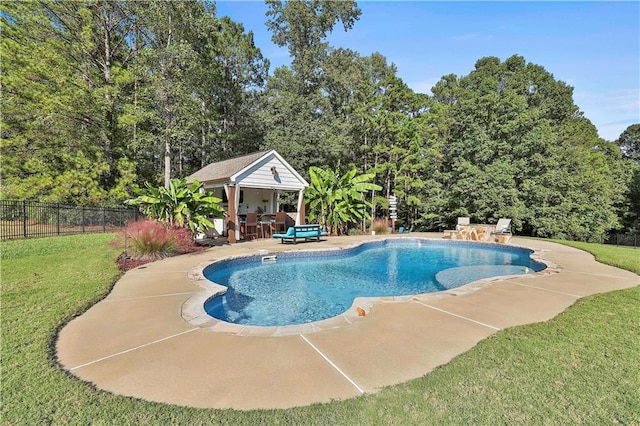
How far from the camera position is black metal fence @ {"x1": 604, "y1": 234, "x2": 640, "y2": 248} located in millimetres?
21477

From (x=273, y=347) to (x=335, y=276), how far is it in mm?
5655

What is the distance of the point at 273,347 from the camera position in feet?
11.5

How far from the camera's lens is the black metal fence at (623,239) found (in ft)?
70.5

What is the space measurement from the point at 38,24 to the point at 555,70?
37.9 metres

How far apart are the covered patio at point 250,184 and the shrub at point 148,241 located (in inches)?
167

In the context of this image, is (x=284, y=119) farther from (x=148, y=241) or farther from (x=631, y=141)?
(x=631, y=141)

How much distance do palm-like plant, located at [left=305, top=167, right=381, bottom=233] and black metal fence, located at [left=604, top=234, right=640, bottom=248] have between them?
65.0 ft

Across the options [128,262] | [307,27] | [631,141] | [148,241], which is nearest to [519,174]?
[148,241]

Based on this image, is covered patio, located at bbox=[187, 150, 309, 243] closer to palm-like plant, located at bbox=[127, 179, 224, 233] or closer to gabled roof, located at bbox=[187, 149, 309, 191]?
gabled roof, located at bbox=[187, 149, 309, 191]

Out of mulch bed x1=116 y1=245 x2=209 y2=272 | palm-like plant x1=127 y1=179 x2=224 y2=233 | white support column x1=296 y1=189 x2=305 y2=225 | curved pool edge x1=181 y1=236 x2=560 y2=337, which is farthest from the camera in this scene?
white support column x1=296 y1=189 x2=305 y2=225

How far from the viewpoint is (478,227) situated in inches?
617

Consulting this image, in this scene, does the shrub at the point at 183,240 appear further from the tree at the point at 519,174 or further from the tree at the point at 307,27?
the tree at the point at 307,27

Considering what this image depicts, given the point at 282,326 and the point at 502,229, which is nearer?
the point at 282,326

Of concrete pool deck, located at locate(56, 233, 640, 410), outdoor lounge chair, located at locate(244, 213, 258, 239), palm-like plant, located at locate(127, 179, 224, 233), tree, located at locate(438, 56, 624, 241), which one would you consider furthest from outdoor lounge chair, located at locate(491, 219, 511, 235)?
palm-like plant, located at locate(127, 179, 224, 233)
